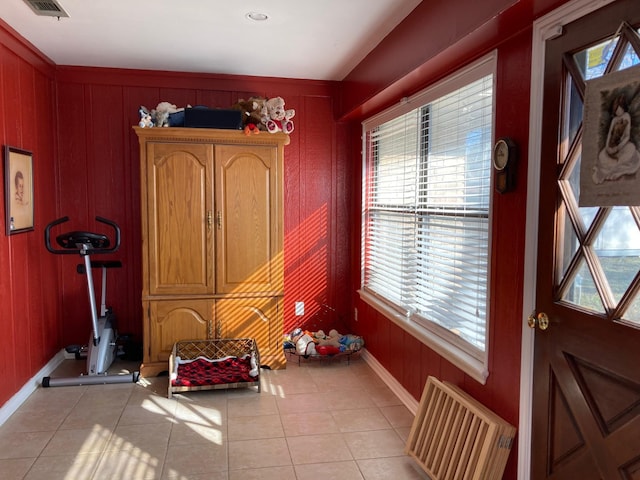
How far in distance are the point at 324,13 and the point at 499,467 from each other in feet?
8.51

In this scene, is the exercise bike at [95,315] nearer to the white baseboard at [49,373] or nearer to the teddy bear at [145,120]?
the white baseboard at [49,373]

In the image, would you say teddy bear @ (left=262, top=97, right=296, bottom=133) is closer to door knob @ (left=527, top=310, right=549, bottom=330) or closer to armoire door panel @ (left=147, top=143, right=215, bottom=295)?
armoire door panel @ (left=147, top=143, right=215, bottom=295)

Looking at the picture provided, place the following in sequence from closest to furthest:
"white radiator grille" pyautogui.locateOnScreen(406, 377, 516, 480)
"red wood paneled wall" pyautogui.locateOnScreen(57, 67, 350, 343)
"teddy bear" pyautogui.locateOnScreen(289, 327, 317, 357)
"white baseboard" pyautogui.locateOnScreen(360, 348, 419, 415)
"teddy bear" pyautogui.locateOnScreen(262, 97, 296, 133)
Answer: "white radiator grille" pyautogui.locateOnScreen(406, 377, 516, 480) < "white baseboard" pyautogui.locateOnScreen(360, 348, 419, 415) < "teddy bear" pyautogui.locateOnScreen(262, 97, 296, 133) < "teddy bear" pyautogui.locateOnScreen(289, 327, 317, 357) < "red wood paneled wall" pyautogui.locateOnScreen(57, 67, 350, 343)

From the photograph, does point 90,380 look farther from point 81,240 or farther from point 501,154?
point 501,154

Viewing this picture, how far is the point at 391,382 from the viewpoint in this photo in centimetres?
374

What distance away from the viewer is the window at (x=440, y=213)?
262 cm

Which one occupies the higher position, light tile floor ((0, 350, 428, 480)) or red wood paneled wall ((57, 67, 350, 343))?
red wood paneled wall ((57, 67, 350, 343))

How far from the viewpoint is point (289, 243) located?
15.5 ft

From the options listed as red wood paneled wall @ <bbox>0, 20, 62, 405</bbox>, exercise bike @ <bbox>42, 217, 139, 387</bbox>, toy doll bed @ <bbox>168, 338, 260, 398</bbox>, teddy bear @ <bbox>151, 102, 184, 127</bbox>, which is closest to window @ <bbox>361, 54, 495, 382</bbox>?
toy doll bed @ <bbox>168, 338, 260, 398</bbox>

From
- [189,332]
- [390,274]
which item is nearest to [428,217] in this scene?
[390,274]

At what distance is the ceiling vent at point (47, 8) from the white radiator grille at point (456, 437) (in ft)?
9.96

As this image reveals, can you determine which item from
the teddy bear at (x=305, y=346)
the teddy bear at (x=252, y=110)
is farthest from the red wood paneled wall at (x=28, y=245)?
the teddy bear at (x=305, y=346)

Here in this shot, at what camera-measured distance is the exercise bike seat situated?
3.74m

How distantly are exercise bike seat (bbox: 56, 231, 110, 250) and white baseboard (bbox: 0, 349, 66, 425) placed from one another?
3.23 feet
